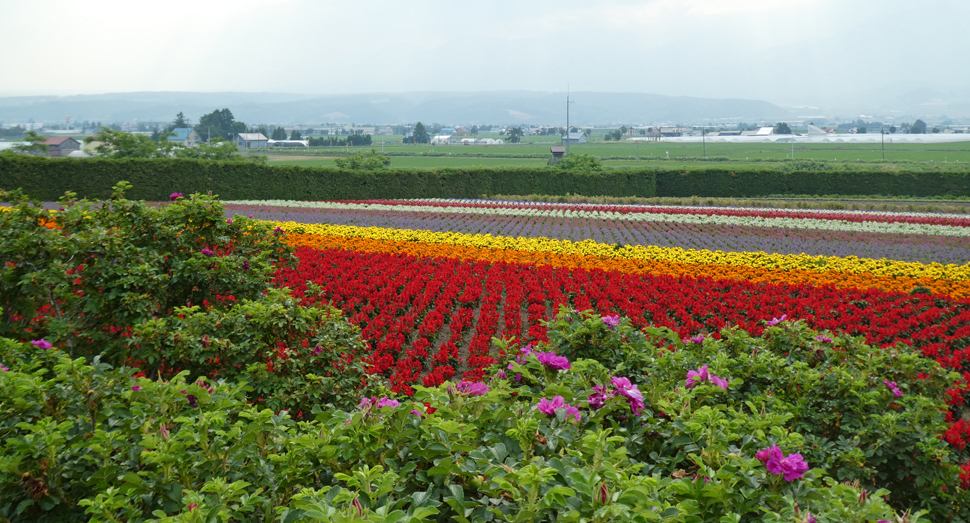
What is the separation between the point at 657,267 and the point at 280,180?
838 inches

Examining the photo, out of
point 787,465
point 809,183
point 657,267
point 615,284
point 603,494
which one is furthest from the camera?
point 809,183

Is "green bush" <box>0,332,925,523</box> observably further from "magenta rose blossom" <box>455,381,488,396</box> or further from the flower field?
the flower field

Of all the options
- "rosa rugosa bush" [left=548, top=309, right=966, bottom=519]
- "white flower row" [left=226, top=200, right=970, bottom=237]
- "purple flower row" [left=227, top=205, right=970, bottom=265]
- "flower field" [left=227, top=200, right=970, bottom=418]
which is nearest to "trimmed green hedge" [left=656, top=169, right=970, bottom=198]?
"white flower row" [left=226, top=200, right=970, bottom=237]

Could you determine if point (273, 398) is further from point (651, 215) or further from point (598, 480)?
point (651, 215)

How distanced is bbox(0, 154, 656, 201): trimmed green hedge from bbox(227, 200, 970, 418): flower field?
34.8 feet

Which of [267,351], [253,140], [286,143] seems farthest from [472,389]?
[286,143]

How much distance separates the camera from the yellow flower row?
35.7ft

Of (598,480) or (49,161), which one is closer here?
(598,480)

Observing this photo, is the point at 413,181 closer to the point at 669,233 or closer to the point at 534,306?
the point at 669,233

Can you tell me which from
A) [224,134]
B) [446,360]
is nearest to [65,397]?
[446,360]

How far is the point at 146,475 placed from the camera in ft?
7.74

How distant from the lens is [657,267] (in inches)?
406

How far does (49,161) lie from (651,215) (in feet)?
73.0

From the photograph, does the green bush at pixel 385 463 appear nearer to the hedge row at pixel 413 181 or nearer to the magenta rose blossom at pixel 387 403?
the magenta rose blossom at pixel 387 403
